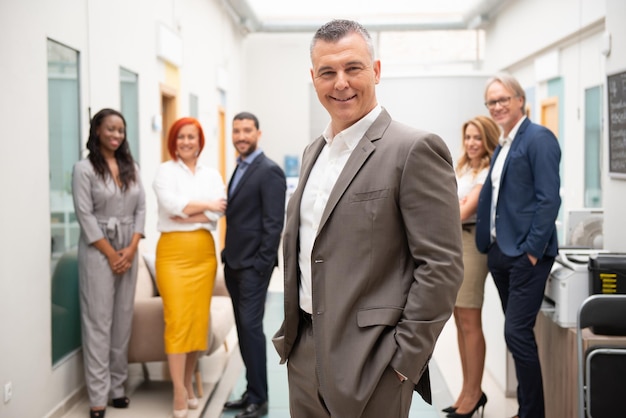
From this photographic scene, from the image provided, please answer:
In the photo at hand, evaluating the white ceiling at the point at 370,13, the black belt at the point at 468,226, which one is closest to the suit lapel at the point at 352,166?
the black belt at the point at 468,226

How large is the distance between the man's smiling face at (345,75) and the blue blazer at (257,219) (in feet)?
7.32

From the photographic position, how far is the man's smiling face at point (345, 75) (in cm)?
189

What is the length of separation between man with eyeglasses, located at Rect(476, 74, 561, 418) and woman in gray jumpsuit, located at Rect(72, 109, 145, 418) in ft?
6.78

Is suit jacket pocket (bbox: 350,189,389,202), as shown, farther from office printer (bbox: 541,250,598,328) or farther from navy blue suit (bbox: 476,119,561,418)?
office printer (bbox: 541,250,598,328)

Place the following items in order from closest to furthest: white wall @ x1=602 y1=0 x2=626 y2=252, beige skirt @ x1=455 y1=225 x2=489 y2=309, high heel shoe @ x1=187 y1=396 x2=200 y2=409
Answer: white wall @ x1=602 y1=0 x2=626 y2=252
beige skirt @ x1=455 y1=225 x2=489 y2=309
high heel shoe @ x1=187 y1=396 x2=200 y2=409

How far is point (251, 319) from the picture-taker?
4.23 metres

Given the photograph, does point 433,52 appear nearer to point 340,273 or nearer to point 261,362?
point 261,362

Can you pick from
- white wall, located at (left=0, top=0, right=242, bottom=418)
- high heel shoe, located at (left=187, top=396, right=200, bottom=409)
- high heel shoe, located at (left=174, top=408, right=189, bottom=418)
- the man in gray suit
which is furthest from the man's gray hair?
high heel shoe, located at (left=187, top=396, right=200, bottom=409)

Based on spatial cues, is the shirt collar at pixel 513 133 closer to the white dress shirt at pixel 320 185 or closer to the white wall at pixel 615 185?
the white wall at pixel 615 185

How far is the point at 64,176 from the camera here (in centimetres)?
441

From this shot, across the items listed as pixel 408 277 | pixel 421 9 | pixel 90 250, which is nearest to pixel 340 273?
pixel 408 277

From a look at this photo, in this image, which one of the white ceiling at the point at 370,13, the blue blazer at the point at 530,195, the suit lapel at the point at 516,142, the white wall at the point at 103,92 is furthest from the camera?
the white ceiling at the point at 370,13

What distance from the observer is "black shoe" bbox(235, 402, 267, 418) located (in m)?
4.16

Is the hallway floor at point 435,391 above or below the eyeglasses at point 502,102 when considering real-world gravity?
below
